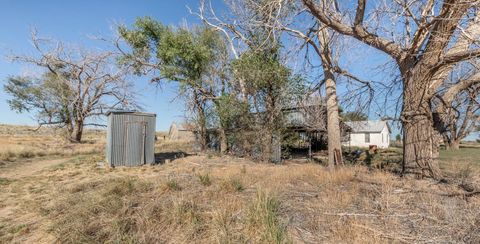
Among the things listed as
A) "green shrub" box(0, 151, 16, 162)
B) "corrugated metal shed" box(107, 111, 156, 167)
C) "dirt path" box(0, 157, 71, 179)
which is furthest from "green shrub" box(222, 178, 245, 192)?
"green shrub" box(0, 151, 16, 162)

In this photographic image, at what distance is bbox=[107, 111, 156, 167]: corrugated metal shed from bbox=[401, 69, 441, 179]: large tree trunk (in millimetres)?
10193

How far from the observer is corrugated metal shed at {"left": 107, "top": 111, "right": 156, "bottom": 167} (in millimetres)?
12141

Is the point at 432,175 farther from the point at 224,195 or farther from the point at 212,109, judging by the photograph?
the point at 212,109

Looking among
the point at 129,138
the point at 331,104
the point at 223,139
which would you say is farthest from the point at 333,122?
the point at 223,139

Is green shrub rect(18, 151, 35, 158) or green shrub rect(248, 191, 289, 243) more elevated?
green shrub rect(248, 191, 289, 243)

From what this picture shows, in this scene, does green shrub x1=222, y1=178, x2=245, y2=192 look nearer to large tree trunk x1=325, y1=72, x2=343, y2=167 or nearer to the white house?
large tree trunk x1=325, y1=72, x2=343, y2=167

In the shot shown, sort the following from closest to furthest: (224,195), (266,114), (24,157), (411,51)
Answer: (224,195) → (411,51) → (266,114) → (24,157)

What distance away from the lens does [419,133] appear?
642 cm

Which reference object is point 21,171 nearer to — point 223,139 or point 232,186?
point 223,139

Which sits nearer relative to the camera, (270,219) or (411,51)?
(270,219)

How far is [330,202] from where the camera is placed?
4.43m

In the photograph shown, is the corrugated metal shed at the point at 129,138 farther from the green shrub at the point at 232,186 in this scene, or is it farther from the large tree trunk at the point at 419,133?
the large tree trunk at the point at 419,133

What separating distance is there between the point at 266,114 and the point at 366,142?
3621 centimetres

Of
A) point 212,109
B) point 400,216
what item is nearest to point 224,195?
point 400,216
